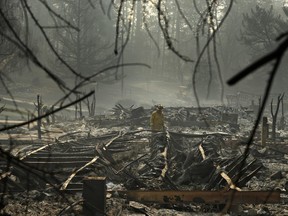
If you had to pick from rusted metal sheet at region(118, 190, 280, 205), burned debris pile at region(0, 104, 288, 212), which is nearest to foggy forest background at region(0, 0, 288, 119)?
burned debris pile at region(0, 104, 288, 212)

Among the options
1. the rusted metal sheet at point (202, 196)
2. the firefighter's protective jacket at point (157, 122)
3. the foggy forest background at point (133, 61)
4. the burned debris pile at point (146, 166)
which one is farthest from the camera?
the foggy forest background at point (133, 61)

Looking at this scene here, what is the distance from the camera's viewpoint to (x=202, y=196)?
7.10 meters

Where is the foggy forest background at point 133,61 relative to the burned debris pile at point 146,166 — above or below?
above

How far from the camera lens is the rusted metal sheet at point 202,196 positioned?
274 inches

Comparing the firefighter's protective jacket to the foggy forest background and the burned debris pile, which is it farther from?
the foggy forest background

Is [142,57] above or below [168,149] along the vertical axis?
above

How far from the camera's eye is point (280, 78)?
152 feet

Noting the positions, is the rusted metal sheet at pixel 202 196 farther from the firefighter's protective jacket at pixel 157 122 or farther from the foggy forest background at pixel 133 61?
the foggy forest background at pixel 133 61

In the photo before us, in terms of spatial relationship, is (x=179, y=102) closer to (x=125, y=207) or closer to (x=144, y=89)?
(x=144, y=89)

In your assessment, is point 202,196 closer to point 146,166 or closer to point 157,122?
point 146,166

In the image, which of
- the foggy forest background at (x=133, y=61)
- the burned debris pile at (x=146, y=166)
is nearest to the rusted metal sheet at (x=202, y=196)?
the burned debris pile at (x=146, y=166)

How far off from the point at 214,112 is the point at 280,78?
2464 cm

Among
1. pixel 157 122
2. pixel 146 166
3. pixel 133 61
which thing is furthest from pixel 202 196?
pixel 133 61

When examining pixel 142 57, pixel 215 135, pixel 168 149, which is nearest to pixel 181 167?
pixel 168 149
